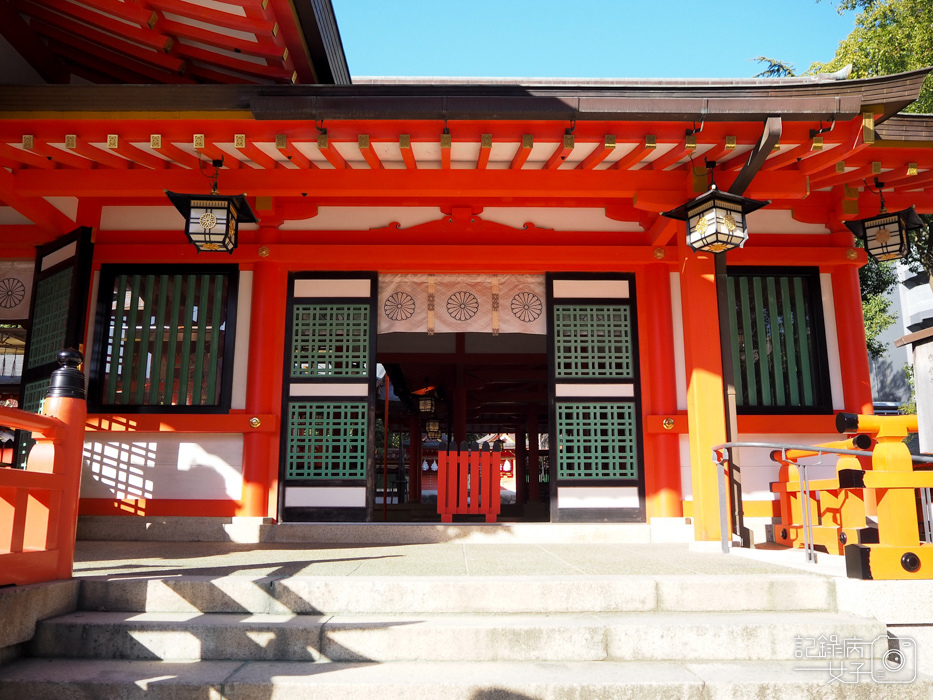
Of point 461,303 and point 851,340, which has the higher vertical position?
point 461,303

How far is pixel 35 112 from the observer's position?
5242 millimetres

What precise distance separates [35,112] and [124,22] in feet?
3.79

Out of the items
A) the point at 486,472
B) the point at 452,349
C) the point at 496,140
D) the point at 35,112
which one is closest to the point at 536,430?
the point at 452,349

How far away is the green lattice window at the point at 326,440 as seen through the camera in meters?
6.85

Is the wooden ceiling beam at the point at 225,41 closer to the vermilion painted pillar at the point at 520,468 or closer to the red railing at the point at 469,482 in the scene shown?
the red railing at the point at 469,482

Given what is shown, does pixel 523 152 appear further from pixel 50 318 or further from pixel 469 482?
pixel 50 318

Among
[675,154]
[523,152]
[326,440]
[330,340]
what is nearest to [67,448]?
[326,440]

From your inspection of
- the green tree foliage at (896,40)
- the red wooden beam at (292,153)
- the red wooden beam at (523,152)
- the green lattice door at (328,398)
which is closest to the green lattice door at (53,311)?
the green lattice door at (328,398)

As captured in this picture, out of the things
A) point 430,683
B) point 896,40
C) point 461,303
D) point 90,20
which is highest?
point 896,40

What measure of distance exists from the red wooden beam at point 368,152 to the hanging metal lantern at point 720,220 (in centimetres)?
264

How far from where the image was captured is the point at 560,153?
563 centimetres

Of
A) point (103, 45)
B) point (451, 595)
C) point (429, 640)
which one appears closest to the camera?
point (429, 640)

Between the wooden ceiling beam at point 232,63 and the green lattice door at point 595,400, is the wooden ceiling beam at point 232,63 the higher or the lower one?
the higher one

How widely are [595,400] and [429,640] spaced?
4055mm
